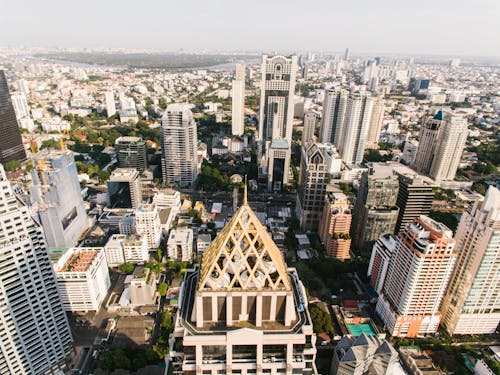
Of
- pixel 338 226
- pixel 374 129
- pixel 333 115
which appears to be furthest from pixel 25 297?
pixel 374 129

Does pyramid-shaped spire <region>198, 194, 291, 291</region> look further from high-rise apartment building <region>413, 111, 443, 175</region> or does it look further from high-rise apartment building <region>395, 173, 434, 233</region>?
high-rise apartment building <region>413, 111, 443, 175</region>

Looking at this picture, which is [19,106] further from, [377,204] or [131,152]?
[377,204]

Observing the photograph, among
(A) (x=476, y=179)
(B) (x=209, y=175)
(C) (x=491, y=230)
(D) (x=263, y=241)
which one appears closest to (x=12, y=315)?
(D) (x=263, y=241)

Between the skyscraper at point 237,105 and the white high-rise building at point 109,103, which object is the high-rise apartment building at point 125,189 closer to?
the skyscraper at point 237,105

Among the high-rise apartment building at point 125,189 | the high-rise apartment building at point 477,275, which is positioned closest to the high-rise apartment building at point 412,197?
the high-rise apartment building at point 477,275

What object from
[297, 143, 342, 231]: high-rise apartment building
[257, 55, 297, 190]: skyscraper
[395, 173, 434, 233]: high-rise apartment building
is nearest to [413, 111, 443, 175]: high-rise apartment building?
[257, 55, 297, 190]: skyscraper

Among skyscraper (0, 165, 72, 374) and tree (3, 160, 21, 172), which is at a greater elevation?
skyscraper (0, 165, 72, 374)
